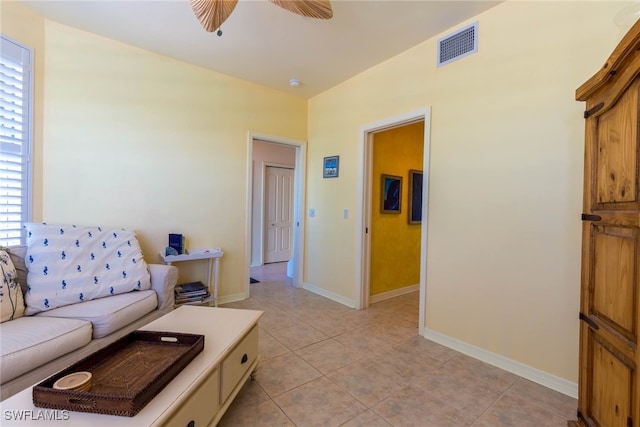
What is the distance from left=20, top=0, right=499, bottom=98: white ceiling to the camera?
A: 217 cm

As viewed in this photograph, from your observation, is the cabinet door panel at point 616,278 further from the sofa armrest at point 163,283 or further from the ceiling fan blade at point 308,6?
the sofa armrest at point 163,283

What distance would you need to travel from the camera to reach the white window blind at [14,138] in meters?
2.15

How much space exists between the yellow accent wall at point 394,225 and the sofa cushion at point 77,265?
8.16 ft

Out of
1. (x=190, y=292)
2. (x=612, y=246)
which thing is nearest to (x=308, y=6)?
(x=612, y=246)

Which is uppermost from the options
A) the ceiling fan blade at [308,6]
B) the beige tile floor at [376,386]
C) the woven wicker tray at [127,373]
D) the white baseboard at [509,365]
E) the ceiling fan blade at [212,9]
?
the ceiling fan blade at [308,6]

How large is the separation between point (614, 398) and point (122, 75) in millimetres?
4043

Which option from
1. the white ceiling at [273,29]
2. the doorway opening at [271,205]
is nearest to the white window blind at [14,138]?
the white ceiling at [273,29]

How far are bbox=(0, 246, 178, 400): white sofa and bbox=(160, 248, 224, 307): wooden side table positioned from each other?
19.4 inches

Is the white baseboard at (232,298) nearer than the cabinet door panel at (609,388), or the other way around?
the cabinet door panel at (609,388)

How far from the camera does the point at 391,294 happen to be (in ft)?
12.4

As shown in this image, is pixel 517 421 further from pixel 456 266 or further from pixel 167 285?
pixel 167 285

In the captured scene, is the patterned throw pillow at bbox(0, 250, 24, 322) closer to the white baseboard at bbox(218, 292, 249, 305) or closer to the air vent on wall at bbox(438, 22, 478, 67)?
the white baseboard at bbox(218, 292, 249, 305)

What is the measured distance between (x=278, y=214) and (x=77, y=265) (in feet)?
12.5

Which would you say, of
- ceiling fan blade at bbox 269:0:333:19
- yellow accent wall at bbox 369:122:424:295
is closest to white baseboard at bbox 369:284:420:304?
yellow accent wall at bbox 369:122:424:295
